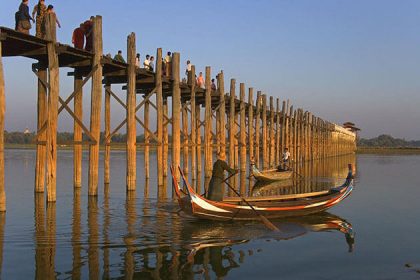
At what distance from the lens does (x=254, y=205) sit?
1328 centimetres

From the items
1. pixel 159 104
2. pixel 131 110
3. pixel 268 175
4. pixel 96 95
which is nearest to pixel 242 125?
pixel 268 175

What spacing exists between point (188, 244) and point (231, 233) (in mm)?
1741

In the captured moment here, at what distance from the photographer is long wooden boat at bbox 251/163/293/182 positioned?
26297 mm

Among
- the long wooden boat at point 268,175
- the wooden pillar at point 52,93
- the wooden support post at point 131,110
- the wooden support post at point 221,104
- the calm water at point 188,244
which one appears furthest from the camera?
the wooden support post at point 221,104

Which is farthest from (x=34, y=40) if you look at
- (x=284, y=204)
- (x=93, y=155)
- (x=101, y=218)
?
(x=284, y=204)

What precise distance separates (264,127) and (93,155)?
23.1m

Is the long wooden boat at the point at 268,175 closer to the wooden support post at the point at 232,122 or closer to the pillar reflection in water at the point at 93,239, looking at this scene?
the wooden support post at the point at 232,122

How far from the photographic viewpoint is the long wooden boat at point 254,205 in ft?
40.9

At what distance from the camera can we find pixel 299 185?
25.5 m

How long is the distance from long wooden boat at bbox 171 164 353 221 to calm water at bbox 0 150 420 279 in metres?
0.29

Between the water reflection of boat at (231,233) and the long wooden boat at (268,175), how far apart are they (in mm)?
11303

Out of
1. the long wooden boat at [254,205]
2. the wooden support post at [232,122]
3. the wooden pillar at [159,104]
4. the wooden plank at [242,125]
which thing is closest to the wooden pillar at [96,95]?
the long wooden boat at [254,205]

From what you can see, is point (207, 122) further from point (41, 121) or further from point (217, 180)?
point (217, 180)

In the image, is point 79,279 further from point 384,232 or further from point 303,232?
point 384,232
